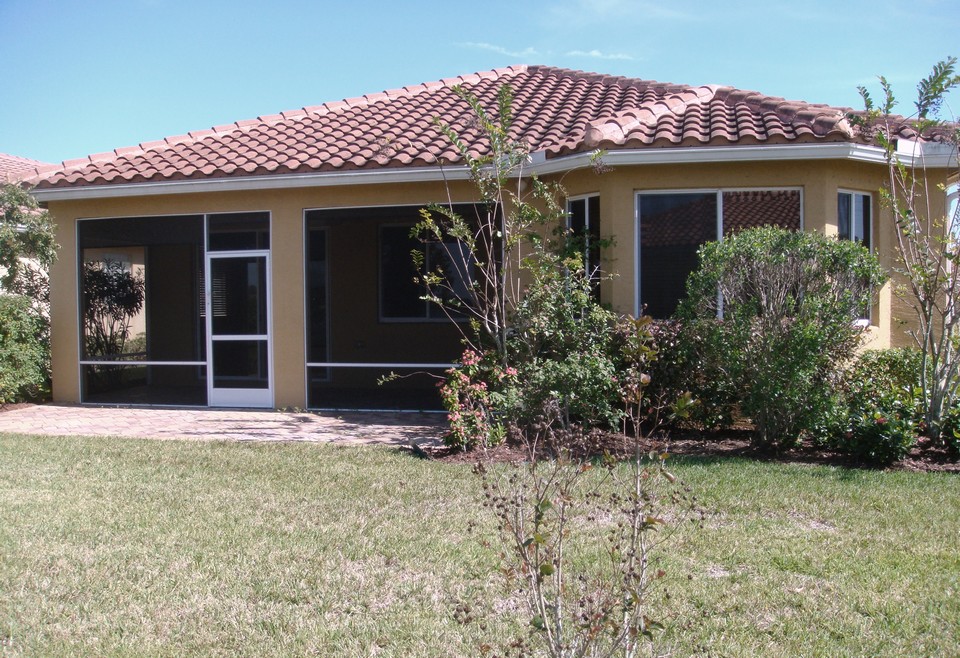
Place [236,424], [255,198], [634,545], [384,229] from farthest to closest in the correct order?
[384,229] → [255,198] → [236,424] → [634,545]

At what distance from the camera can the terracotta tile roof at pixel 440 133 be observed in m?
9.61

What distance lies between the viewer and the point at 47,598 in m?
4.39

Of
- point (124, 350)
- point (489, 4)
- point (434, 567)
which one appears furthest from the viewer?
point (124, 350)

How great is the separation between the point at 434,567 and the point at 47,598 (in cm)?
215

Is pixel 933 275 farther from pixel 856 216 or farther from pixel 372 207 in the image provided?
pixel 372 207

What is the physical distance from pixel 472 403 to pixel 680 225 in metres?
3.65

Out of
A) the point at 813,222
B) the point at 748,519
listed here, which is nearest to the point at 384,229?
the point at 813,222

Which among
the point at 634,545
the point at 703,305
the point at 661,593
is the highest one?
the point at 703,305

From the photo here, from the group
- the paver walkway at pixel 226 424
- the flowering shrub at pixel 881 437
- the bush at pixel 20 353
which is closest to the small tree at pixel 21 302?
the bush at pixel 20 353

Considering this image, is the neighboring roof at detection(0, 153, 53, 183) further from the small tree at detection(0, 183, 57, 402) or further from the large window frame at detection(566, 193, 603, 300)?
the large window frame at detection(566, 193, 603, 300)

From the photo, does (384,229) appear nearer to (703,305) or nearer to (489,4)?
(489,4)

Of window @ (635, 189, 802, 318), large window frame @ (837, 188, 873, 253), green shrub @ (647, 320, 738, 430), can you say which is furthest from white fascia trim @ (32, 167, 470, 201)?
large window frame @ (837, 188, 873, 253)

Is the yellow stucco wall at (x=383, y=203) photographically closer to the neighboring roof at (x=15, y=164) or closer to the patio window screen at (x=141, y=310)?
the patio window screen at (x=141, y=310)

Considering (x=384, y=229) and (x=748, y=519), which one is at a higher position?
(x=384, y=229)
